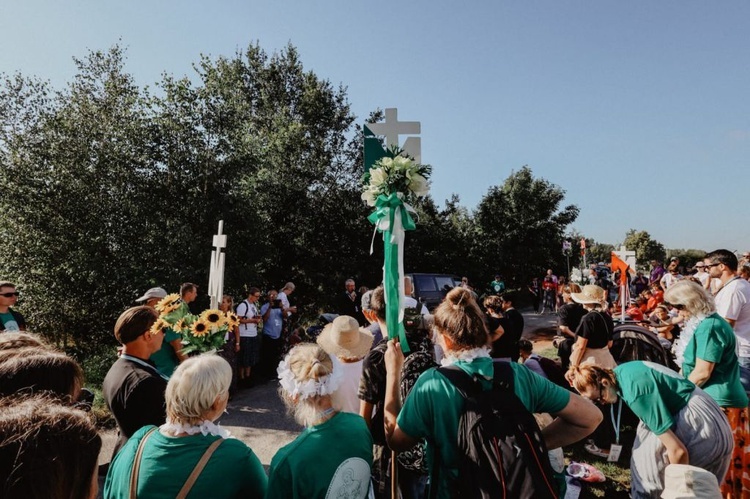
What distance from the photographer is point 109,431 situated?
17.9ft

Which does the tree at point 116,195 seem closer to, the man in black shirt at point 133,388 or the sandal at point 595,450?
the man in black shirt at point 133,388

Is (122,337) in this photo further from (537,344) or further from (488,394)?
(537,344)

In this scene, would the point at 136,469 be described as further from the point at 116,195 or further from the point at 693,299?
the point at 116,195

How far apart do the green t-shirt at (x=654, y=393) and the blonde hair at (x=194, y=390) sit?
2499 mm

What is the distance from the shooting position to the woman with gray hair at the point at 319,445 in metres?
1.75

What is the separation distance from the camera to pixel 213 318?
418 cm

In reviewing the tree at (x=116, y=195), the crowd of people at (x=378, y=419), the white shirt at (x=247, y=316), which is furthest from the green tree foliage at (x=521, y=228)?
the crowd of people at (x=378, y=419)

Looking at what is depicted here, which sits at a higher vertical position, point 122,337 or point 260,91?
point 260,91

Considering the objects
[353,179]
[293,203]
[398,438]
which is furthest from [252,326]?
[353,179]

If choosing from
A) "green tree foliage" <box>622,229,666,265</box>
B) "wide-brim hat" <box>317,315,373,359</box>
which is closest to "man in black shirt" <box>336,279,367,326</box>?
"wide-brim hat" <box>317,315,373,359</box>

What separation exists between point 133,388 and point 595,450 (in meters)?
4.89

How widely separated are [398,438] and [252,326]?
6047 mm

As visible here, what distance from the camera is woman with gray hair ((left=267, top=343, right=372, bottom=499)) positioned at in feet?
5.75

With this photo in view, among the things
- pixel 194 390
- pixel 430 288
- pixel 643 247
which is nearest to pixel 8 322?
pixel 194 390
